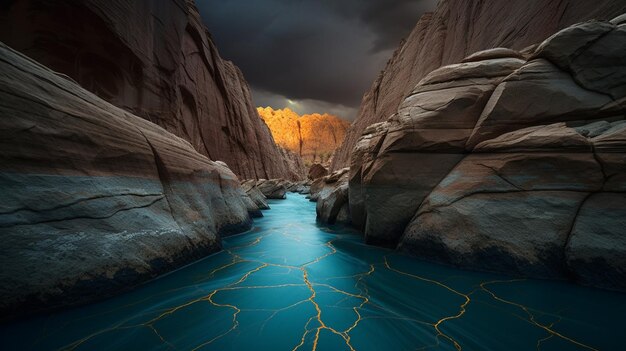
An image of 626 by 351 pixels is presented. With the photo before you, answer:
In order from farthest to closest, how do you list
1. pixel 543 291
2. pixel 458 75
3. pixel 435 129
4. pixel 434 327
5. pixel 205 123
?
pixel 205 123 < pixel 458 75 < pixel 435 129 < pixel 543 291 < pixel 434 327

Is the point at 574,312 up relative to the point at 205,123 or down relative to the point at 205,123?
down

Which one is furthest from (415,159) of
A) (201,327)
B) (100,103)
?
(100,103)

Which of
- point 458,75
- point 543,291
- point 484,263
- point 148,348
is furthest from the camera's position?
point 458,75

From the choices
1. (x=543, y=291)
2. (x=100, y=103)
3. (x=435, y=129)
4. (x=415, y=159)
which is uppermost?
(x=100, y=103)

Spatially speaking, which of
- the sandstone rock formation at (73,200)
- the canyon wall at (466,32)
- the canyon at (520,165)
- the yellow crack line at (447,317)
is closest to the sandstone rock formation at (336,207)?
the canyon at (520,165)

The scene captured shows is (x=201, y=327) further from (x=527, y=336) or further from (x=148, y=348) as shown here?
(x=527, y=336)

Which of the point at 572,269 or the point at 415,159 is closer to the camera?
the point at 572,269
